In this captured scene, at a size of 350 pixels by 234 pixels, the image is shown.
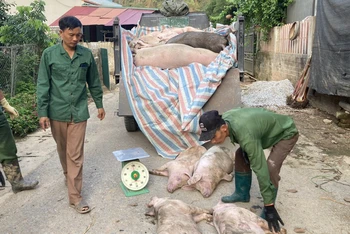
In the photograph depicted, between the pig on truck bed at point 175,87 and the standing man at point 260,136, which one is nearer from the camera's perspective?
the standing man at point 260,136

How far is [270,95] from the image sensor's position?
9.48 m

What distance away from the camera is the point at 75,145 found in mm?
3738

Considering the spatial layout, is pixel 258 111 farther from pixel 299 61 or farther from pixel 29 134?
pixel 299 61

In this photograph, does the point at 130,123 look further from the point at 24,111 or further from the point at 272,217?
the point at 272,217

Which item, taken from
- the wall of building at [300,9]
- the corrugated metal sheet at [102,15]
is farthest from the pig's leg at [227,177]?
the corrugated metal sheet at [102,15]

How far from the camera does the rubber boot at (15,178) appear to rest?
14.0 feet

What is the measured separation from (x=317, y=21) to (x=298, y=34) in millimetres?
1713

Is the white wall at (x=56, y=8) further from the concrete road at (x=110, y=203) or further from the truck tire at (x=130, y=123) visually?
the concrete road at (x=110, y=203)

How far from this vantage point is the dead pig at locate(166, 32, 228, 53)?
6.09 meters

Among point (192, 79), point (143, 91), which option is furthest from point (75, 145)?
point (192, 79)

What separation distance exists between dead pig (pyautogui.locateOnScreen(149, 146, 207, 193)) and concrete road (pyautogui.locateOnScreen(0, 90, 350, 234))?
10 centimetres

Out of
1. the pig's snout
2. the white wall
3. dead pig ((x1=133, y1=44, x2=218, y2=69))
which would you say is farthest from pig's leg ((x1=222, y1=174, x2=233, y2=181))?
the white wall

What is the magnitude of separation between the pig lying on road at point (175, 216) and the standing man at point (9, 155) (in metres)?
1.79

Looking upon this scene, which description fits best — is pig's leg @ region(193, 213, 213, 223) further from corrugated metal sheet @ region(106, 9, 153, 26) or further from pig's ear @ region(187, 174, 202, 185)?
corrugated metal sheet @ region(106, 9, 153, 26)
